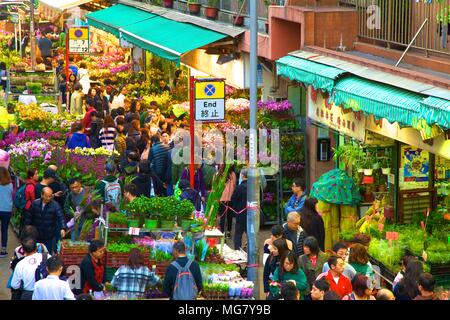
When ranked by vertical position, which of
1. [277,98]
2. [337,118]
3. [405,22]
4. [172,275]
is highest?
[405,22]

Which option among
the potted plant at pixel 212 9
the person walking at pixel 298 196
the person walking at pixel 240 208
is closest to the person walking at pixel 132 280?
the person walking at pixel 298 196

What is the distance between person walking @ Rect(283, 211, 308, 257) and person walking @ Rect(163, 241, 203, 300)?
87.8 inches

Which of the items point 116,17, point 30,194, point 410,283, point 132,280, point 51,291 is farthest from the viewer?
point 116,17

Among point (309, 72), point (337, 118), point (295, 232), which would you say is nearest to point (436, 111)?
point (295, 232)

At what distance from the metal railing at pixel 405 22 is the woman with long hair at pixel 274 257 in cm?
387

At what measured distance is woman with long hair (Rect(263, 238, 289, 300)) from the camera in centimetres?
1332

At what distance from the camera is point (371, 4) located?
1831cm

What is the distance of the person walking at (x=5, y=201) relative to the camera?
17781mm

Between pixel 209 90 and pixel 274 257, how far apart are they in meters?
4.06

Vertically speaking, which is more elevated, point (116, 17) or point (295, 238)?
point (295, 238)

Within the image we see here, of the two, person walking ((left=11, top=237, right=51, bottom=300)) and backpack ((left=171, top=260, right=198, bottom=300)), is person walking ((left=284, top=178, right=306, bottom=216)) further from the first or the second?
person walking ((left=11, top=237, right=51, bottom=300))

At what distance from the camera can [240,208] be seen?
58.0 ft

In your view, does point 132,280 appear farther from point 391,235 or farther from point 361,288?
point 391,235

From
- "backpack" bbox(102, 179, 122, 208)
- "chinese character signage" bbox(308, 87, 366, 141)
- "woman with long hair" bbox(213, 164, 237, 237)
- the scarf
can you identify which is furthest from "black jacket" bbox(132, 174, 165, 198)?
the scarf
